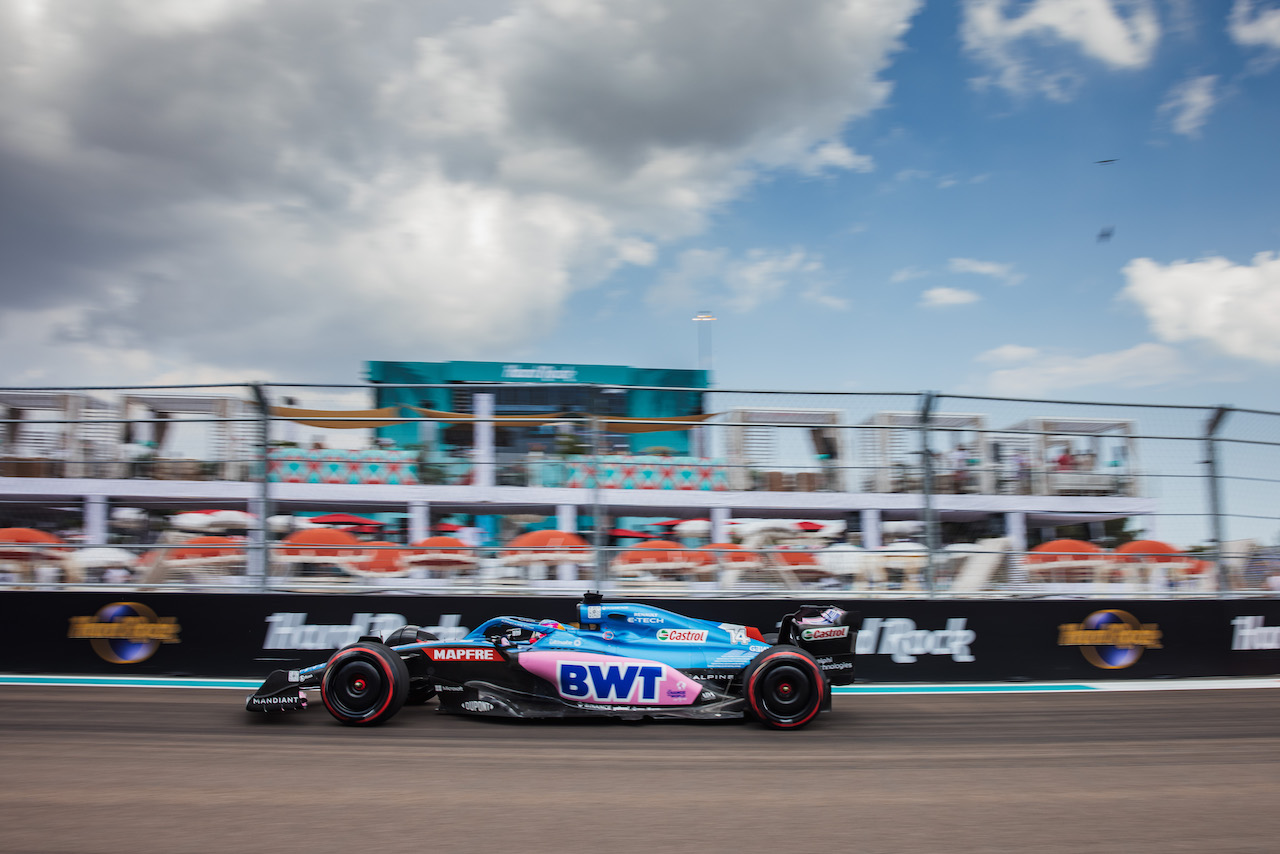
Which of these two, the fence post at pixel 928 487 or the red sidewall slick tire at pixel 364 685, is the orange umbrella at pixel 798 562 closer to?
the fence post at pixel 928 487

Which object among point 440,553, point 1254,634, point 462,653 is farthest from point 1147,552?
point 440,553

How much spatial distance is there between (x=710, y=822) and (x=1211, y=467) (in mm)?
6384

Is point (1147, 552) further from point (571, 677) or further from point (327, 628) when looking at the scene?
point (327, 628)

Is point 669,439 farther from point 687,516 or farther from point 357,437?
point 357,437

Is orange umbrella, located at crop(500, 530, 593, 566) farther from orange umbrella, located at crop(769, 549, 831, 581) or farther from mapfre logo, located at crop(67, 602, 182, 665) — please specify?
mapfre logo, located at crop(67, 602, 182, 665)

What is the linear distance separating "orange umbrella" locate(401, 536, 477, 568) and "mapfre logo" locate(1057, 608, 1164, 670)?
206 inches

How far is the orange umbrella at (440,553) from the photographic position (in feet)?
23.5

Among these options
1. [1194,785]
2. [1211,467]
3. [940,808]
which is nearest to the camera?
[940,808]

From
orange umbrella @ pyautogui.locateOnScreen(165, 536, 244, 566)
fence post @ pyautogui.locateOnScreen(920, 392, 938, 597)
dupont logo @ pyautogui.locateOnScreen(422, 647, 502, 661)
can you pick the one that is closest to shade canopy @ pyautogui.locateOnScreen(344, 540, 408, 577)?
orange umbrella @ pyautogui.locateOnScreen(165, 536, 244, 566)

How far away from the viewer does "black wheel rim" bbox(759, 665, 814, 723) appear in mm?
5391

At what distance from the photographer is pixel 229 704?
603 centimetres

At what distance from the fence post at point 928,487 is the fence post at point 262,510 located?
18.3 ft

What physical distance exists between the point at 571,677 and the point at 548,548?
189 centimetres

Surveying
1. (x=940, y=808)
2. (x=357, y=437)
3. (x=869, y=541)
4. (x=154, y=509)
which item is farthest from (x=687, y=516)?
(x=154, y=509)
